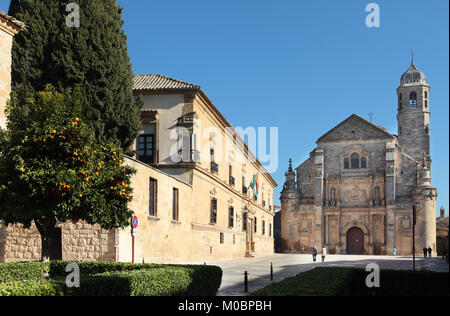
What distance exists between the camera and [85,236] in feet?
66.1

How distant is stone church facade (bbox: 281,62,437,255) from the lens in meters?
61.0

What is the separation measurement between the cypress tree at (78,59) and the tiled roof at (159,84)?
562cm

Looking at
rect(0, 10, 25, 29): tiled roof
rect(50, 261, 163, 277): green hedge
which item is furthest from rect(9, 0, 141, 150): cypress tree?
rect(50, 261, 163, 277): green hedge

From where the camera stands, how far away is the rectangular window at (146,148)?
29891 mm

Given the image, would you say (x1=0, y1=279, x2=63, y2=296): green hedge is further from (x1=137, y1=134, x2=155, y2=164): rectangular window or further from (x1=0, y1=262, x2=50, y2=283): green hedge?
(x1=137, y1=134, x2=155, y2=164): rectangular window

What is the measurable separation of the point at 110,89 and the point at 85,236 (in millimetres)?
7413

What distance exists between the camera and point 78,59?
925 inches

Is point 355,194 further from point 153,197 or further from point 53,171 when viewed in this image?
point 53,171

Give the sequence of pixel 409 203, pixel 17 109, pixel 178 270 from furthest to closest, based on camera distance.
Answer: pixel 409 203
pixel 17 109
pixel 178 270

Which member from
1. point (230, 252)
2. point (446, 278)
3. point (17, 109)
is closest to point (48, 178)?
point (17, 109)

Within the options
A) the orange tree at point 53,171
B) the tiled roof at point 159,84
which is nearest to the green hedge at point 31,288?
the orange tree at point 53,171

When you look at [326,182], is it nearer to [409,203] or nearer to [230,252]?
[409,203]

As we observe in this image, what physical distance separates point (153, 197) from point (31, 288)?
16379 millimetres

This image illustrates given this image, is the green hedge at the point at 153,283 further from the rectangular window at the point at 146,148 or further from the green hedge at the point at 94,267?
the rectangular window at the point at 146,148
